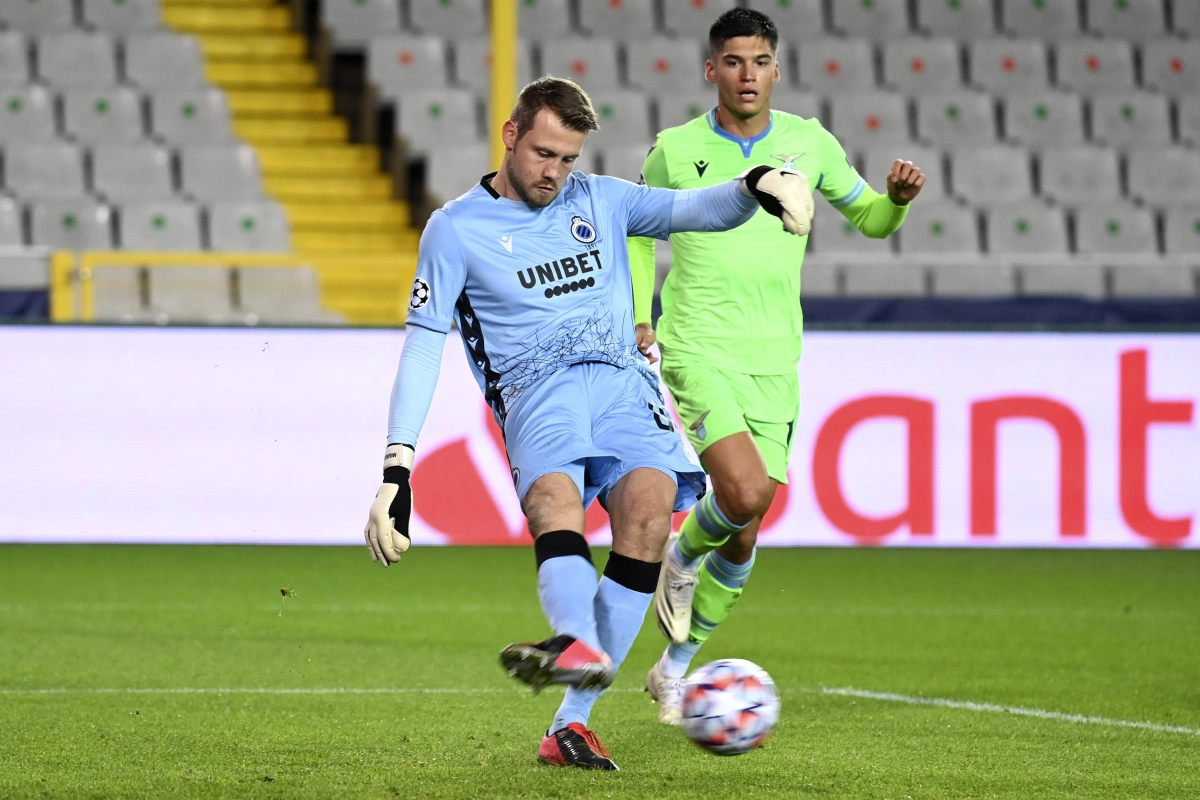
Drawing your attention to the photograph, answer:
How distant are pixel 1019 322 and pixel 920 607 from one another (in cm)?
373

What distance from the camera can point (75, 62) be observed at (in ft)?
51.0

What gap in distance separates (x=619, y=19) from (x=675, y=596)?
12.2 metres

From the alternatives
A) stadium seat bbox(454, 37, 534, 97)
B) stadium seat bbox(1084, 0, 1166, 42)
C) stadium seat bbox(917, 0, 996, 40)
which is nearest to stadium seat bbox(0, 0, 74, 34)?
stadium seat bbox(454, 37, 534, 97)

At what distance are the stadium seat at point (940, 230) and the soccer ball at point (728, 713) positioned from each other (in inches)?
443

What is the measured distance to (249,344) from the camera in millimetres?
10414

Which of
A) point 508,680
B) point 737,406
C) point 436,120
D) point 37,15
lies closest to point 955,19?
point 436,120

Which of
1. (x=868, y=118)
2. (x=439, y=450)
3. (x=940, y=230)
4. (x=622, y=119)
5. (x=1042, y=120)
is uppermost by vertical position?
(x=622, y=119)

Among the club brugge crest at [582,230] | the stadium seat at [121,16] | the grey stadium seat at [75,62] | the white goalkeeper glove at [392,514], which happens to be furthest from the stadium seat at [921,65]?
the white goalkeeper glove at [392,514]

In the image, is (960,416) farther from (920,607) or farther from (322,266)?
(322,266)

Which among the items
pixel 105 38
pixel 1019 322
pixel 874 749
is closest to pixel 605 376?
pixel 874 749

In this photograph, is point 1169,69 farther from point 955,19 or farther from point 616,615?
point 616,615

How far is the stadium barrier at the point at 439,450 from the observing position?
33.5ft

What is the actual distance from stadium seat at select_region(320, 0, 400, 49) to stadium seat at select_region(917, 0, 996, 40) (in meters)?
5.32

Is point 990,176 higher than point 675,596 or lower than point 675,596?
higher
